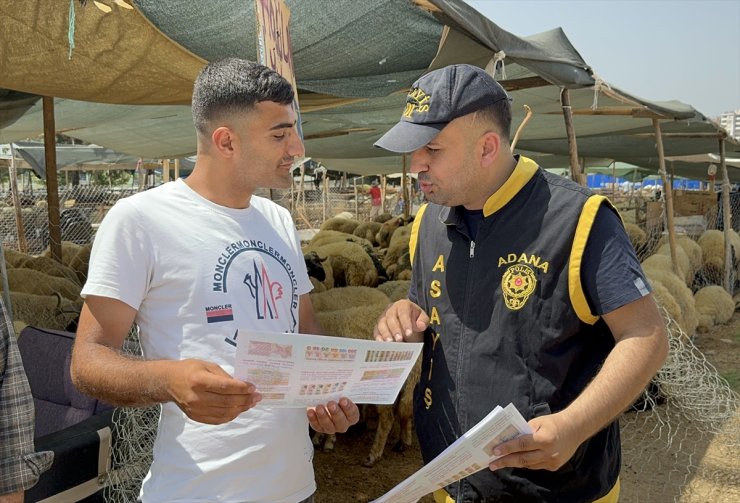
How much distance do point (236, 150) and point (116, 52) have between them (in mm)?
2848

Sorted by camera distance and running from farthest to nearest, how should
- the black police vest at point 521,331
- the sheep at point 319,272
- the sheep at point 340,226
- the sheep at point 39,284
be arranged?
the sheep at point 340,226 < the sheep at point 319,272 < the sheep at point 39,284 < the black police vest at point 521,331

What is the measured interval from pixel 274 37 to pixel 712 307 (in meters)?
9.53

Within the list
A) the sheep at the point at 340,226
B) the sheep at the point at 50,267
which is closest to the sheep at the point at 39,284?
the sheep at the point at 50,267

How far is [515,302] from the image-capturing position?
64.5 inches

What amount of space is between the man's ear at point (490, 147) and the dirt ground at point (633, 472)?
3.19 m

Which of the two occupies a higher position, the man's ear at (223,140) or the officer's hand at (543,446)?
the man's ear at (223,140)

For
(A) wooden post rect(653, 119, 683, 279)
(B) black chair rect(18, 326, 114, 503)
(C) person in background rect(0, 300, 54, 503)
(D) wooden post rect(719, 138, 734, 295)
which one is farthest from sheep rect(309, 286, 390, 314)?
(D) wooden post rect(719, 138, 734, 295)

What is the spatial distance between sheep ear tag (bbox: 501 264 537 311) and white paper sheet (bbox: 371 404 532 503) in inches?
13.1

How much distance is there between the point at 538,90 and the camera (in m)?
6.39

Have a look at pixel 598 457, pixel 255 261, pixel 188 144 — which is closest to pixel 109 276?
pixel 255 261

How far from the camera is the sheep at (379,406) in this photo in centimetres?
486

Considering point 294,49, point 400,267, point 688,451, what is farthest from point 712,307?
point 294,49

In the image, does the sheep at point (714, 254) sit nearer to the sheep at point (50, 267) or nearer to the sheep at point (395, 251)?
the sheep at point (395, 251)

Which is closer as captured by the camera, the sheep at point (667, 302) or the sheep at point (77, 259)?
the sheep at point (667, 302)
